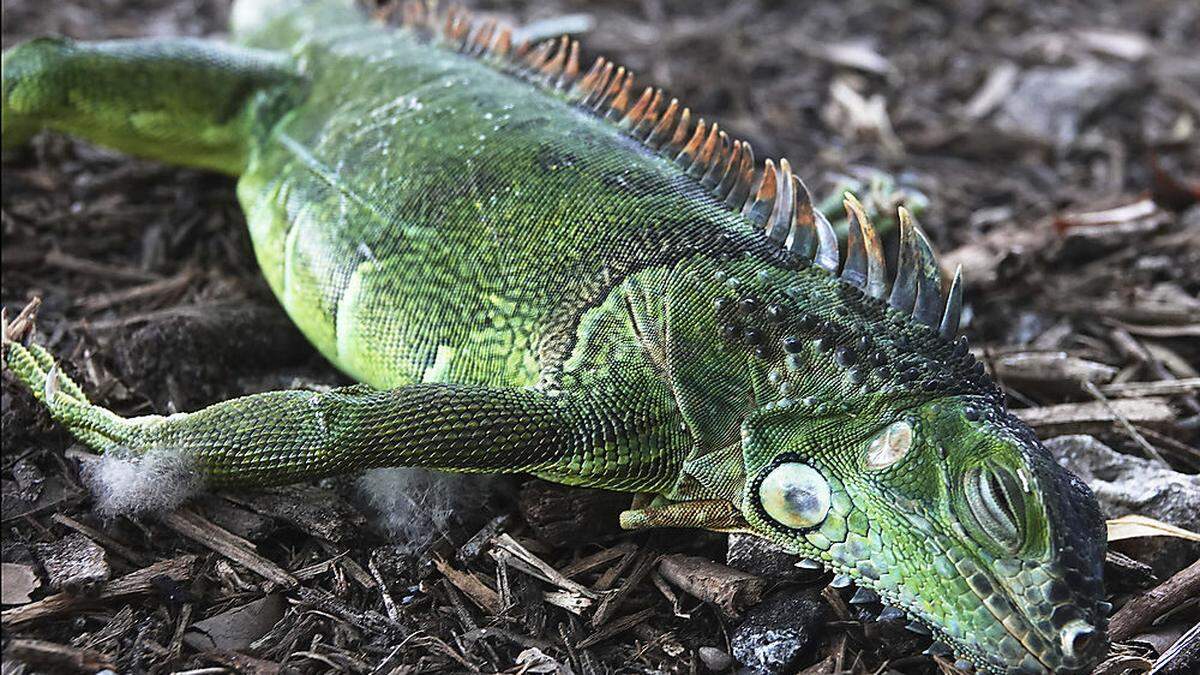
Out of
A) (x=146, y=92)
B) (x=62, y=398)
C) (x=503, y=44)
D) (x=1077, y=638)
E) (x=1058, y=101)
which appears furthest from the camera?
(x=1058, y=101)

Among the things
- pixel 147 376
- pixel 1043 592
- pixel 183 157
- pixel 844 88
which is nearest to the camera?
pixel 1043 592

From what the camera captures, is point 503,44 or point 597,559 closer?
point 597,559

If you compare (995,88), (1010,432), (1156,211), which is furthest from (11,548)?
(995,88)

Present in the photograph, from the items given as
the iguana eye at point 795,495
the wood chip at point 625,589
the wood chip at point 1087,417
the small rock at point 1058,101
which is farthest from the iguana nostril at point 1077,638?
the small rock at point 1058,101

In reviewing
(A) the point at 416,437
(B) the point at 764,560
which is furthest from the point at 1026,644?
(A) the point at 416,437

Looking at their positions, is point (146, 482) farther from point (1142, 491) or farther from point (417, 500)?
point (1142, 491)

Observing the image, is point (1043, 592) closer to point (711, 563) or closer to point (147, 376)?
point (711, 563)

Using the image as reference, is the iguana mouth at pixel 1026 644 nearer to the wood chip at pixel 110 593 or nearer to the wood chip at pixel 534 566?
the wood chip at pixel 534 566
